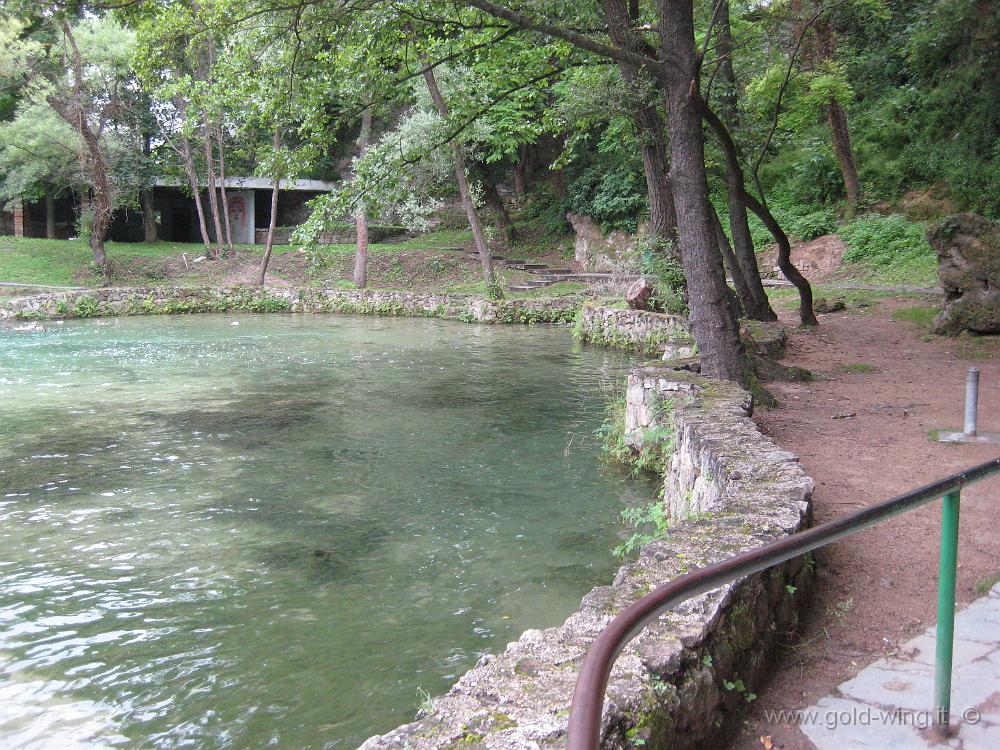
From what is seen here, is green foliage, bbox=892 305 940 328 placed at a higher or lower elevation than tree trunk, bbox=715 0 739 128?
lower

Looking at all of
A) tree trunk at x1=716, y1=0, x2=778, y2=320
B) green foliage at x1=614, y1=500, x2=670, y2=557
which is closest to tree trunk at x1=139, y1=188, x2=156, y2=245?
tree trunk at x1=716, y1=0, x2=778, y2=320

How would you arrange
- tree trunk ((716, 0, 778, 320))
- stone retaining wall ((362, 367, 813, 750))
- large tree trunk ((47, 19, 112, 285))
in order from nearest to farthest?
stone retaining wall ((362, 367, 813, 750)), tree trunk ((716, 0, 778, 320)), large tree trunk ((47, 19, 112, 285))

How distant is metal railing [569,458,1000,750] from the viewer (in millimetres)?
1434

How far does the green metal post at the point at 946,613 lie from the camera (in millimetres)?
2729

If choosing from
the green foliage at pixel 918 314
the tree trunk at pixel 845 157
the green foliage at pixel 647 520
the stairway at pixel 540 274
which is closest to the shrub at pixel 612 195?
the stairway at pixel 540 274

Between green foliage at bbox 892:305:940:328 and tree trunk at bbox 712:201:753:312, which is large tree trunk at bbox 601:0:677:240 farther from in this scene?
green foliage at bbox 892:305:940:328

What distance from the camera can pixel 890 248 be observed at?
2028 cm

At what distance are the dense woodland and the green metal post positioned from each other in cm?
578

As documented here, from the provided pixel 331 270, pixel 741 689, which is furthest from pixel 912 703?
pixel 331 270

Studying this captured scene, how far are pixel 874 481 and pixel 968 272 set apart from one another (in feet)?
28.3

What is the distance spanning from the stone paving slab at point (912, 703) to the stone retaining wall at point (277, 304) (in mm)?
19507

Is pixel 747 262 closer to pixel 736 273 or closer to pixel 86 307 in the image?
pixel 736 273

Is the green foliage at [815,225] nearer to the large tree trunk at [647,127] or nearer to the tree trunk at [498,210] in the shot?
the large tree trunk at [647,127]

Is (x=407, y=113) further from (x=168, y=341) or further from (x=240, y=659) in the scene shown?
(x=240, y=659)
